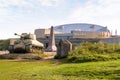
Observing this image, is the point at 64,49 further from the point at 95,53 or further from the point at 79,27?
the point at 79,27

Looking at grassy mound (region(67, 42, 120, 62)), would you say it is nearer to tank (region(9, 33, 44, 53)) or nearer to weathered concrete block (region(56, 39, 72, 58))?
weathered concrete block (region(56, 39, 72, 58))

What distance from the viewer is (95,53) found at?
28.0 meters

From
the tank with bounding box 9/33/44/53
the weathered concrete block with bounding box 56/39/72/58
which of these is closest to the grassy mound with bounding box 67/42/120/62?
the weathered concrete block with bounding box 56/39/72/58

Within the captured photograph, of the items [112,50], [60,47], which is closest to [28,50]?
[60,47]

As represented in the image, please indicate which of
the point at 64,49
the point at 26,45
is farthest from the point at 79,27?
the point at 64,49

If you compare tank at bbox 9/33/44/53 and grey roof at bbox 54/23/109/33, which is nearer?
tank at bbox 9/33/44/53

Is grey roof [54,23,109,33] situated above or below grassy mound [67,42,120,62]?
above

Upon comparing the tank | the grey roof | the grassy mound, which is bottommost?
the grassy mound

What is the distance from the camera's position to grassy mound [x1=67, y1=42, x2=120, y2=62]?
83.1ft

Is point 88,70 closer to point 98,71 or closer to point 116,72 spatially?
point 98,71

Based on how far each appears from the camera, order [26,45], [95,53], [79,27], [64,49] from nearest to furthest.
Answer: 1. [95,53]
2. [64,49]
3. [26,45]
4. [79,27]

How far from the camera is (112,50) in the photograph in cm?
2934

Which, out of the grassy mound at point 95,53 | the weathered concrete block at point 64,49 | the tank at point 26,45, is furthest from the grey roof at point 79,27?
the grassy mound at point 95,53

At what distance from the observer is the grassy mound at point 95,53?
83.1ft
